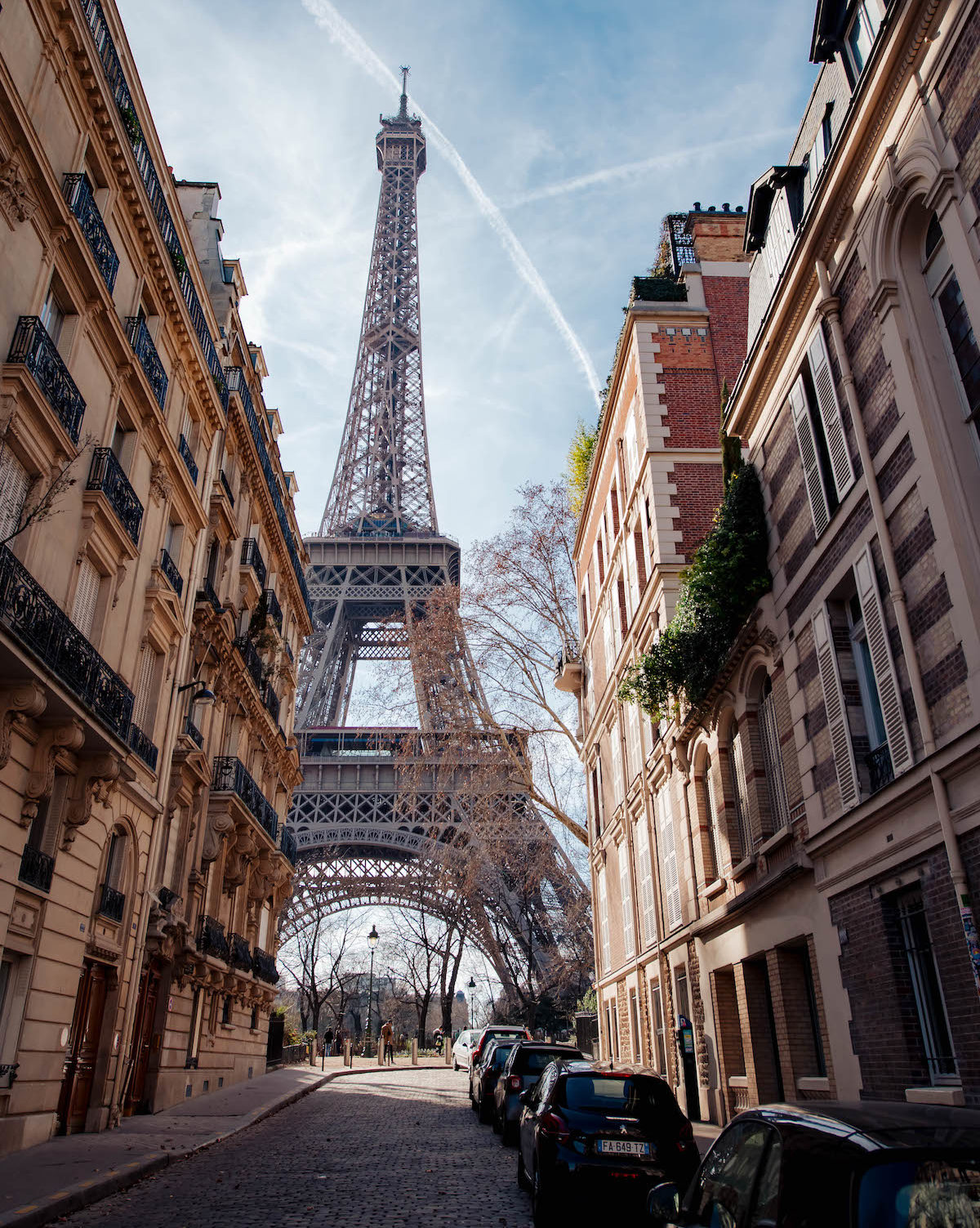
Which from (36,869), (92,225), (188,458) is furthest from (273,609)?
(36,869)

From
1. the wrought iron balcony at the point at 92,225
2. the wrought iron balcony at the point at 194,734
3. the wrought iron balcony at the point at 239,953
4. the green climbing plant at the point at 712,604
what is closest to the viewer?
the wrought iron balcony at the point at 92,225

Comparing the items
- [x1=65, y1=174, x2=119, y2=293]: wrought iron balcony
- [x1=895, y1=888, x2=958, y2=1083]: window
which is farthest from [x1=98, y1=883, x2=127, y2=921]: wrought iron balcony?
[x1=895, y1=888, x2=958, y2=1083]: window

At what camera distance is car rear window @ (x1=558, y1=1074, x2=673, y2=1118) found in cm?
878

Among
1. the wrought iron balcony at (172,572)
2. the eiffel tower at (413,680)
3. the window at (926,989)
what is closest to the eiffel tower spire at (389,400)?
the eiffel tower at (413,680)

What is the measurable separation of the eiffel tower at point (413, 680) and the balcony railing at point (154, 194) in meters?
10.8

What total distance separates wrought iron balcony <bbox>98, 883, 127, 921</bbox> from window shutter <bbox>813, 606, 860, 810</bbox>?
440 inches

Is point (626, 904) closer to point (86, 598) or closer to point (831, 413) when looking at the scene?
point (86, 598)

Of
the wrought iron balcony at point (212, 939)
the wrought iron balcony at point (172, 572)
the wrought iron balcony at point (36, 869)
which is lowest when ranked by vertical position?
the wrought iron balcony at point (36, 869)

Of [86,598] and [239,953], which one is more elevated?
[86,598]

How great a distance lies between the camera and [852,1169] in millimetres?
3572

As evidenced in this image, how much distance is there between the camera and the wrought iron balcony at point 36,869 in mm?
12266

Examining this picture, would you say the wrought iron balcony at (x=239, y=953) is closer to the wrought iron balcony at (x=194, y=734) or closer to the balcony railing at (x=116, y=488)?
the wrought iron balcony at (x=194, y=734)

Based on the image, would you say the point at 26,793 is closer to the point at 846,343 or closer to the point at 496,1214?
the point at 496,1214

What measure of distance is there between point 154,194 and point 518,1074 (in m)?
16.6
